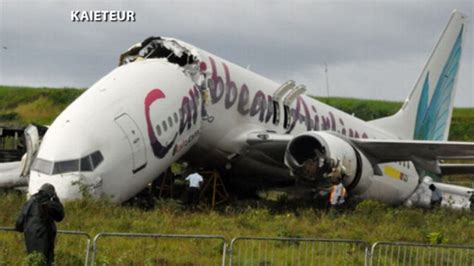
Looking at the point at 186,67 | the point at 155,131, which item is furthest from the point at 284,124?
the point at 155,131

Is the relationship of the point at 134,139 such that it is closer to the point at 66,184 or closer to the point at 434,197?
the point at 66,184

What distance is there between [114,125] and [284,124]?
8324 millimetres

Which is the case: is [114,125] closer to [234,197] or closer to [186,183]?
[186,183]

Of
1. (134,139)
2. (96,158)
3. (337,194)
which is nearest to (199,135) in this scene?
(337,194)

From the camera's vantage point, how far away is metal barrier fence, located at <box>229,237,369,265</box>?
1297 cm

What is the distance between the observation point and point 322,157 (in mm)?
21781

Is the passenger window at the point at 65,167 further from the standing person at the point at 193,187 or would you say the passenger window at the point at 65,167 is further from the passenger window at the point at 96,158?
the standing person at the point at 193,187

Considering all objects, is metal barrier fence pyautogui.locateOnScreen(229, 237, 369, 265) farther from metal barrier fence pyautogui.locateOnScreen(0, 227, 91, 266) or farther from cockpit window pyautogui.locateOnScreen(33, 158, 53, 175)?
cockpit window pyautogui.locateOnScreen(33, 158, 53, 175)

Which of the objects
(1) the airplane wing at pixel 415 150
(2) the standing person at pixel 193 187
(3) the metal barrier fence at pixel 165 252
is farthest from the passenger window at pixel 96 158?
(1) the airplane wing at pixel 415 150

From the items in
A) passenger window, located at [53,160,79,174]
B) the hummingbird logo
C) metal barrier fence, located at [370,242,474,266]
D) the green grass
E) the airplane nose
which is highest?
the green grass

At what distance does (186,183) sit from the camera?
24.7 meters

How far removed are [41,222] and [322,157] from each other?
36.7 ft

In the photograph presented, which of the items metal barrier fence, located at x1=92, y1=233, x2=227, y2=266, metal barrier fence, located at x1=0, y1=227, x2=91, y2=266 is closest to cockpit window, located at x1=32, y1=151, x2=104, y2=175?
metal barrier fence, located at x1=0, y1=227, x2=91, y2=266

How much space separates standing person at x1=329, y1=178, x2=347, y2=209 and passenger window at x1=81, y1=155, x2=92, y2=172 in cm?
691
